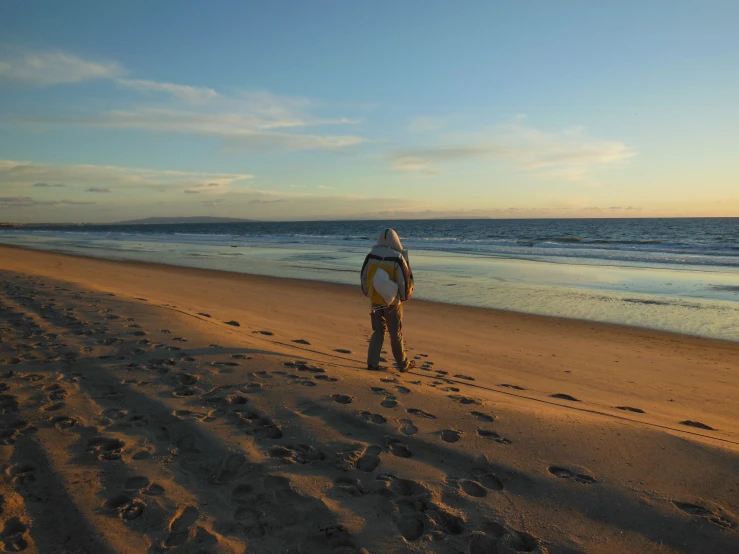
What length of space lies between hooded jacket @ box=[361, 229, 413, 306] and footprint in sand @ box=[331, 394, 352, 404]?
5.17 ft

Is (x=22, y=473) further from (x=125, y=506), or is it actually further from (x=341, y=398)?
(x=341, y=398)

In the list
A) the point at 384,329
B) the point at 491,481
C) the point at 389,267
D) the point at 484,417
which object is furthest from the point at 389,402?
the point at 389,267

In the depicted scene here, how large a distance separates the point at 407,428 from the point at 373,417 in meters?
0.34

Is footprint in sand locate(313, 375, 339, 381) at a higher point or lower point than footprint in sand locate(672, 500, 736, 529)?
higher

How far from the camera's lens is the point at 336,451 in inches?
137

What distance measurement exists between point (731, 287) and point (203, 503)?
19081mm

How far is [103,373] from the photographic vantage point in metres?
4.96

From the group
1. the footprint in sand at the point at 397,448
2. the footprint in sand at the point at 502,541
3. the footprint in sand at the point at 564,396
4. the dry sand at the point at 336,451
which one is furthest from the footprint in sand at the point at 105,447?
the footprint in sand at the point at 564,396

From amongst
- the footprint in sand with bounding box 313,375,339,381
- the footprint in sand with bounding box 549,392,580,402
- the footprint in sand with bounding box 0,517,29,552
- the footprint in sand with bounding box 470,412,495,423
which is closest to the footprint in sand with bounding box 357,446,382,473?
the footprint in sand with bounding box 470,412,495,423

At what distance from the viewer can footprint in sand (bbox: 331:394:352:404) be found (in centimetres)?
441

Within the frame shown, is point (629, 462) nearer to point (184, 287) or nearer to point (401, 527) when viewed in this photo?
point (401, 527)

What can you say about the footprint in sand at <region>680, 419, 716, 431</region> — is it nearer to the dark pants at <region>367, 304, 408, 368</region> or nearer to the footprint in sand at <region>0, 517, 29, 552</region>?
the dark pants at <region>367, 304, 408, 368</region>

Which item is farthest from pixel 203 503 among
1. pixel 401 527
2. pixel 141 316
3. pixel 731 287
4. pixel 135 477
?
pixel 731 287

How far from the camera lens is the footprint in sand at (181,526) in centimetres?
251
